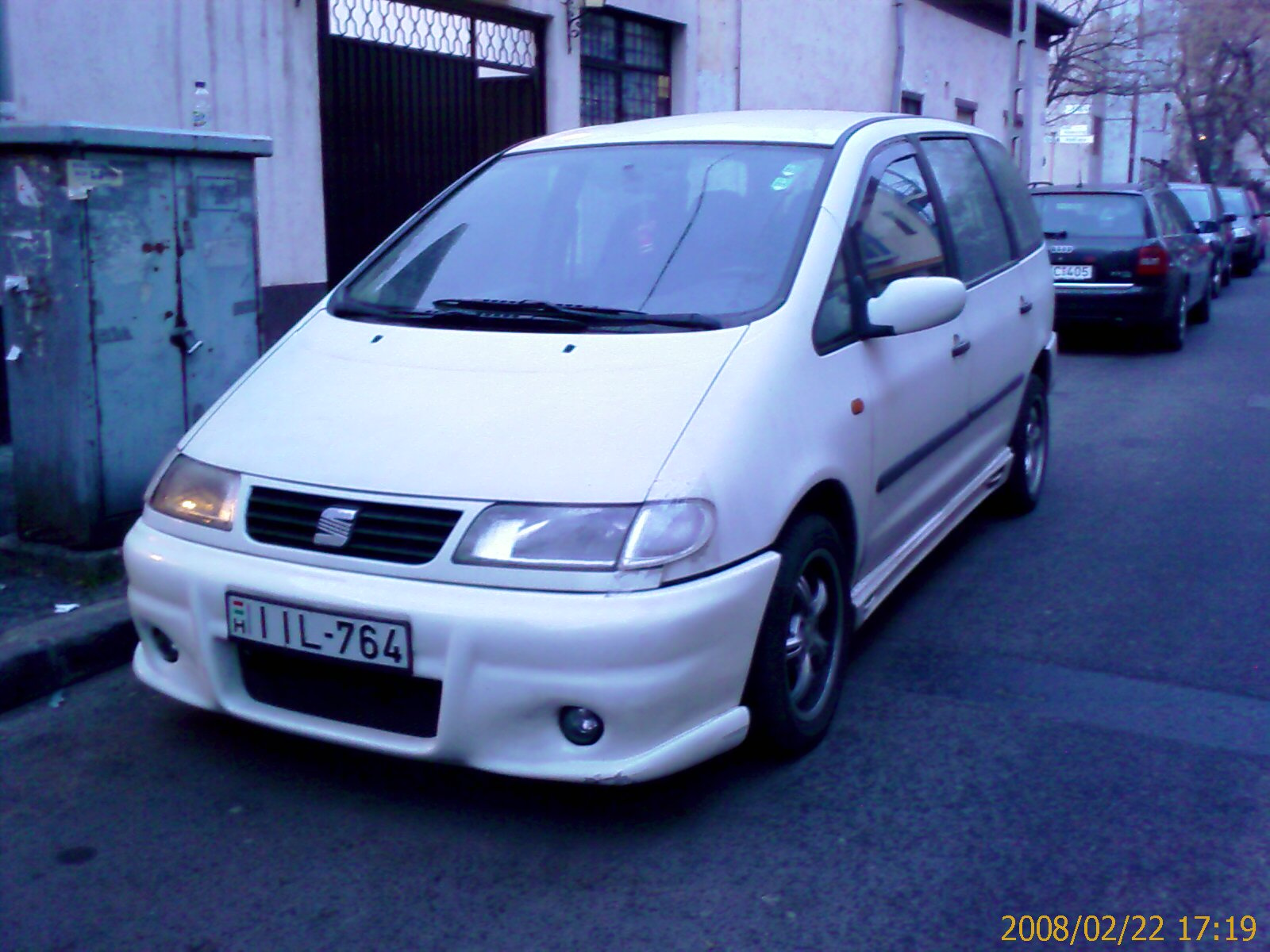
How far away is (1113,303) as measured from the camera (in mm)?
11891

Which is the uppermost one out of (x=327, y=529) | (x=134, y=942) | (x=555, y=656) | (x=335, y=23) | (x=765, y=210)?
(x=335, y=23)

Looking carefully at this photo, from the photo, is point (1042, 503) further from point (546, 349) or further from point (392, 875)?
point (392, 875)

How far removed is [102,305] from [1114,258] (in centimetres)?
939

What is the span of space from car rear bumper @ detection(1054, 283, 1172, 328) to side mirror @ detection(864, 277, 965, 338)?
27.1 feet

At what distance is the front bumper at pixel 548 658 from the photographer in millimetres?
2947

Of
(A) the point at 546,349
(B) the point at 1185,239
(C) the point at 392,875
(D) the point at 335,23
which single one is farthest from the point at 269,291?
(B) the point at 1185,239

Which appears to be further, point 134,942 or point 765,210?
point 765,210

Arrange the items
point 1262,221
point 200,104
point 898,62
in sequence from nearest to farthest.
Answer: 1. point 200,104
2. point 898,62
3. point 1262,221

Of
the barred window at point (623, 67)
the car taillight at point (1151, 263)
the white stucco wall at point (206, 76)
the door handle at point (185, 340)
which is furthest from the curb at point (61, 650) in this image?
the car taillight at point (1151, 263)

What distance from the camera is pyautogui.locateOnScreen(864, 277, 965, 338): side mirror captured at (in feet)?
12.9

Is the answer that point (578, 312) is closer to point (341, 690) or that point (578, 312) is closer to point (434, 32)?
point (341, 690)

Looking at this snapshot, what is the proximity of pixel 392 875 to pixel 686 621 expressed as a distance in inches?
36.3

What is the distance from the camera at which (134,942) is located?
2836 mm

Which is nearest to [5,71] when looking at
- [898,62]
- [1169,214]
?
[1169,214]
